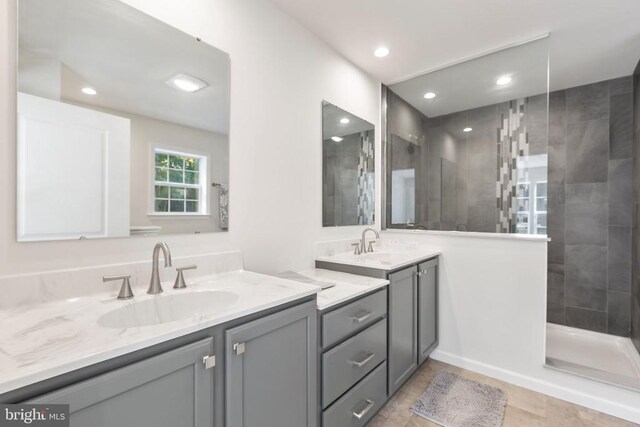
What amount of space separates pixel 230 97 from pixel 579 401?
2956mm

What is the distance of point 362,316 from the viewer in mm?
1543

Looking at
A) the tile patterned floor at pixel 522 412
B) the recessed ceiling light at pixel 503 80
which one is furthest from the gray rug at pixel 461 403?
the recessed ceiling light at pixel 503 80

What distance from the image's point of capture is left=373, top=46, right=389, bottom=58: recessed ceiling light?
2.32m

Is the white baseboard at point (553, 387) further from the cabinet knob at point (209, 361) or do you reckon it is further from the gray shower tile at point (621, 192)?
the cabinet knob at point (209, 361)

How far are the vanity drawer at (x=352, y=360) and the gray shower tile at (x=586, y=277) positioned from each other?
251 cm

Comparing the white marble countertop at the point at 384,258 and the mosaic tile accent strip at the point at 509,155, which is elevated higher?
the mosaic tile accent strip at the point at 509,155

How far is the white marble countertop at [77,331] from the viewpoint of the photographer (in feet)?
2.04

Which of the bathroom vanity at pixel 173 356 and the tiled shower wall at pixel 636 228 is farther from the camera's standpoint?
the tiled shower wall at pixel 636 228

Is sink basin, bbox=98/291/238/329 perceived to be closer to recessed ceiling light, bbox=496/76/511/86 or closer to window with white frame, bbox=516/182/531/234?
window with white frame, bbox=516/182/531/234

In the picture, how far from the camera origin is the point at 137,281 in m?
1.25

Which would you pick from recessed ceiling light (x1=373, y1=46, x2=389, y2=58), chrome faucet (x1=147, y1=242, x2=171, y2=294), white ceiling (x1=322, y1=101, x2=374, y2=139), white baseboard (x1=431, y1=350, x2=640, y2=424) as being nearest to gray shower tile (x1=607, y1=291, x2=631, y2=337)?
white baseboard (x1=431, y1=350, x2=640, y2=424)

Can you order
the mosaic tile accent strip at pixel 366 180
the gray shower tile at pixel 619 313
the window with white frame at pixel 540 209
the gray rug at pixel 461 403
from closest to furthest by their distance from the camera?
1. the gray rug at pixel 461 403
2. the window with white frame at pixel 540 209
3. the mosaic tile accent strip at pixel 366 180
4. the gray shower tile at pixel 619 313

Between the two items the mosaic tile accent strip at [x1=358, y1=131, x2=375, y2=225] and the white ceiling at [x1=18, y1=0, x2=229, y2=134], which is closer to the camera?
the white ceiling at [x1=18, y1=0, x2=229, y2=134]

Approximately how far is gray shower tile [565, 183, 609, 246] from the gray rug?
190cm
